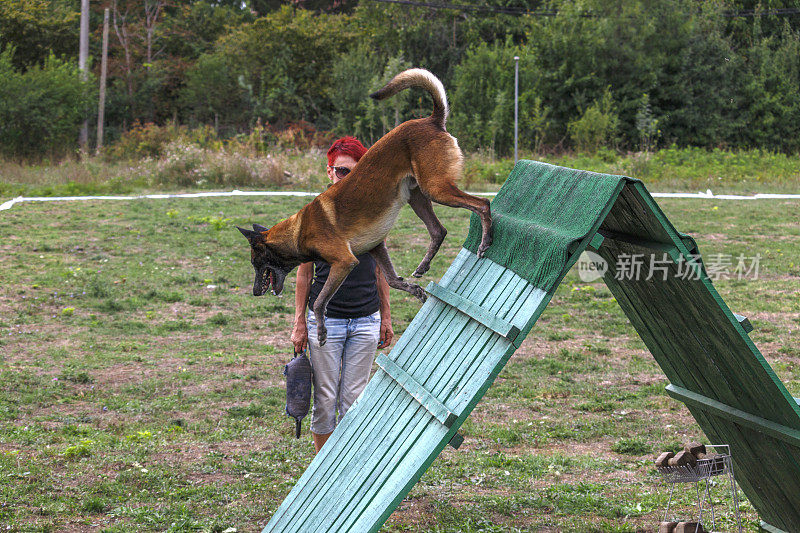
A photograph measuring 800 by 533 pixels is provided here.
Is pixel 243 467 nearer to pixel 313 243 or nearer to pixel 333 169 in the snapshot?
pixel 333 169

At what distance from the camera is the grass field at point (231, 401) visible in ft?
16.8

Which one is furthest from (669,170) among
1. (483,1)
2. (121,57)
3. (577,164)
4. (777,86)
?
(121,57)

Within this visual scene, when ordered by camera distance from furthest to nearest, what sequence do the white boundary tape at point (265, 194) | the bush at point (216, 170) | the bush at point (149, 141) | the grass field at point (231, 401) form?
the bush at point (149, 141) < the bush at point (216, 170) < the white boundary tape at point (265, 194) < the grass field at point (231, 401)

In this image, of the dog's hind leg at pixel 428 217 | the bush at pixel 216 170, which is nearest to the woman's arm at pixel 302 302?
the dog's hind leg at pixel 428 217

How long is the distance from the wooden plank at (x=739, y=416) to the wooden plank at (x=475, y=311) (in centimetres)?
135

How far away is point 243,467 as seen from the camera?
5.78 metres

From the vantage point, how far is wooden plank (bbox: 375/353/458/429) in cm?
315

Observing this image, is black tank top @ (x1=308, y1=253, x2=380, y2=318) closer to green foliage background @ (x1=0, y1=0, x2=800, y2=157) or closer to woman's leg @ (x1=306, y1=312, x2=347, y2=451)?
woman's leg @ (x1=306, y1=312, x2=347, y2=451)

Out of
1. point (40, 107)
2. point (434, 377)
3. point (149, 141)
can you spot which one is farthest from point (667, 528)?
point (40, 107)

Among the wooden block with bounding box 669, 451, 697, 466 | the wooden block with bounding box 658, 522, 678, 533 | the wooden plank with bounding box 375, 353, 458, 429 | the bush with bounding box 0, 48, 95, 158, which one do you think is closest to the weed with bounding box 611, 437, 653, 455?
the wooden block with bounding box 658, 522, 678, 533

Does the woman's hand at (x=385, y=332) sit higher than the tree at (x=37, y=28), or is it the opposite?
the tree at (x=37, y=28)

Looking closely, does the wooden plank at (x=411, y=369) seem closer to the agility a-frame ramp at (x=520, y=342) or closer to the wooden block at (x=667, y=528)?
the agility a-frame ramp at (x=520, y=342)

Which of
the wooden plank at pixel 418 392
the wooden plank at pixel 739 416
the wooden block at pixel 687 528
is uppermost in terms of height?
the wooden plank at pixel 418 392

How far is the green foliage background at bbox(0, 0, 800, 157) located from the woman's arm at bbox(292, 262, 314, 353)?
2217 centimetres
